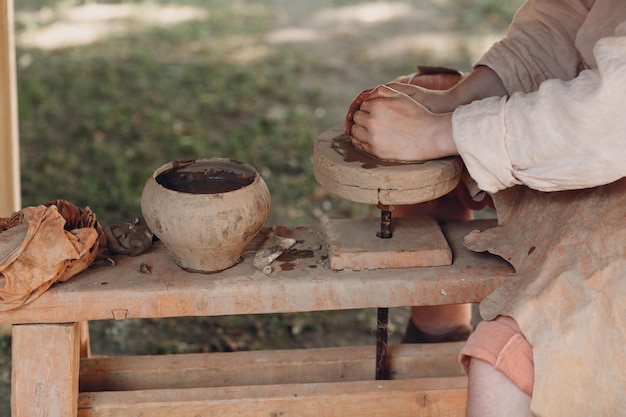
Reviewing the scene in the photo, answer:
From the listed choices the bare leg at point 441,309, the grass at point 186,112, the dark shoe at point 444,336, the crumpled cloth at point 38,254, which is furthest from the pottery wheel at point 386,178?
the grass at point 186,112

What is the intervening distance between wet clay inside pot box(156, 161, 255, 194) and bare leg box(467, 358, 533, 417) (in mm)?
801

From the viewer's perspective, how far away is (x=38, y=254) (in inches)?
83.5

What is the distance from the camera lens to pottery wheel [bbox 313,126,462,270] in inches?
85.8

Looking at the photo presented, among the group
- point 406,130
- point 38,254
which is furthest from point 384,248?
point 38,254

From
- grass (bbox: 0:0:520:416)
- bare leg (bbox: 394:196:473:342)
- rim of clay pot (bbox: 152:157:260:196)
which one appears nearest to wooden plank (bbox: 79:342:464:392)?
bare leg (bbox: 394:196:473:342)

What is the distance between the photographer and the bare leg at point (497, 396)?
1945mm

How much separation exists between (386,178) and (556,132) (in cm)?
43

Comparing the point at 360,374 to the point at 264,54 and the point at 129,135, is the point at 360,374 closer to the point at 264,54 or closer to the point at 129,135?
the point at 129,135

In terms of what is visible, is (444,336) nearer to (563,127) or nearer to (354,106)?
(354,106)

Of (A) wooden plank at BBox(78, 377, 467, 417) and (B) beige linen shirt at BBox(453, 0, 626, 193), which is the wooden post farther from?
(B) beige linen shirt at BBox(453, 0, 626, 193)

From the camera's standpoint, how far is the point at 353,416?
240 cm

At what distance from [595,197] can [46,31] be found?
18.8 feet

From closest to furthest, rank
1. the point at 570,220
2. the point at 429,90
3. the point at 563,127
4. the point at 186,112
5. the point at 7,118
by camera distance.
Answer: the point at 563,127
the point at 570,220
the point at 429,90
the point at 7,118
the point at 186,112

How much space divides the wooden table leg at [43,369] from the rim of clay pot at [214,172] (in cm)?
46
